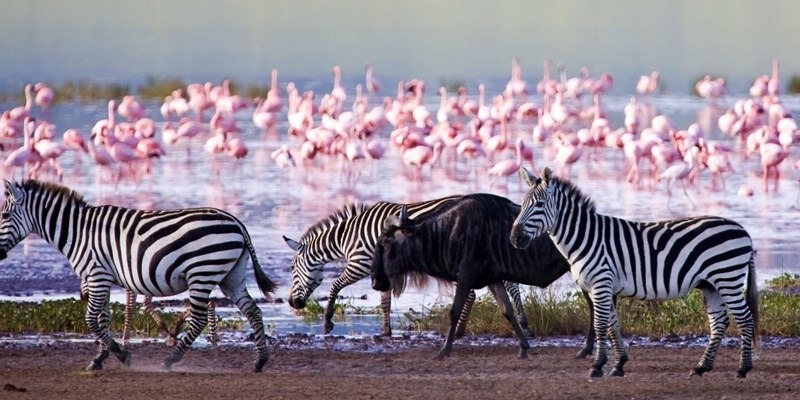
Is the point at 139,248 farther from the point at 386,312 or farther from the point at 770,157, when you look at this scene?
the point at 770,157

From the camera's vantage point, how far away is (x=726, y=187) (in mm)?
22688

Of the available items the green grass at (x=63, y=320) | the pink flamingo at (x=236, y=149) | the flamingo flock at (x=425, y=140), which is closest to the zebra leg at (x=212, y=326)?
the green grass at (x=63, y=320)

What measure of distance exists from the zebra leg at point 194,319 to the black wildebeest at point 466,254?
1280 mm

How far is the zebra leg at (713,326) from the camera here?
348 inches

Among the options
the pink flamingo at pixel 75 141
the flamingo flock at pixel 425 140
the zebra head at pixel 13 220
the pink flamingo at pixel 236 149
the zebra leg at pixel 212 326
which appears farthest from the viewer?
the pink flamingo at pixel 75 141

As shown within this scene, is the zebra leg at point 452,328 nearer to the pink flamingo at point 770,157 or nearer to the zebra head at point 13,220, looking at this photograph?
the zebra head at point 13,220

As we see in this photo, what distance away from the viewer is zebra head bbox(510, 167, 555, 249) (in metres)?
8.49

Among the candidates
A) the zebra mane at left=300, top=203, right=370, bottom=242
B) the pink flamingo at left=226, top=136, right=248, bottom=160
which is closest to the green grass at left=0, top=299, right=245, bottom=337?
the zebra mane at left=300, top=203, right=370, bottom=242

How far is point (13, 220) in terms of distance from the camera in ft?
30.6

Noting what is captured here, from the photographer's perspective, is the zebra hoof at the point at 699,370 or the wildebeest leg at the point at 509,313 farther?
the wildebeest leg at the point at 509,313

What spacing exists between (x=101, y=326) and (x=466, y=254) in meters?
2.22

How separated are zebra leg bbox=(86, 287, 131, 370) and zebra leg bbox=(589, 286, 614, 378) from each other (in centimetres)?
267

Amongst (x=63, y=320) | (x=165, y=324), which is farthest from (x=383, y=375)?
(x=63, y=320)

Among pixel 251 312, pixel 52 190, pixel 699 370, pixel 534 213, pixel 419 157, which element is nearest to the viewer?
pixel 534 213
